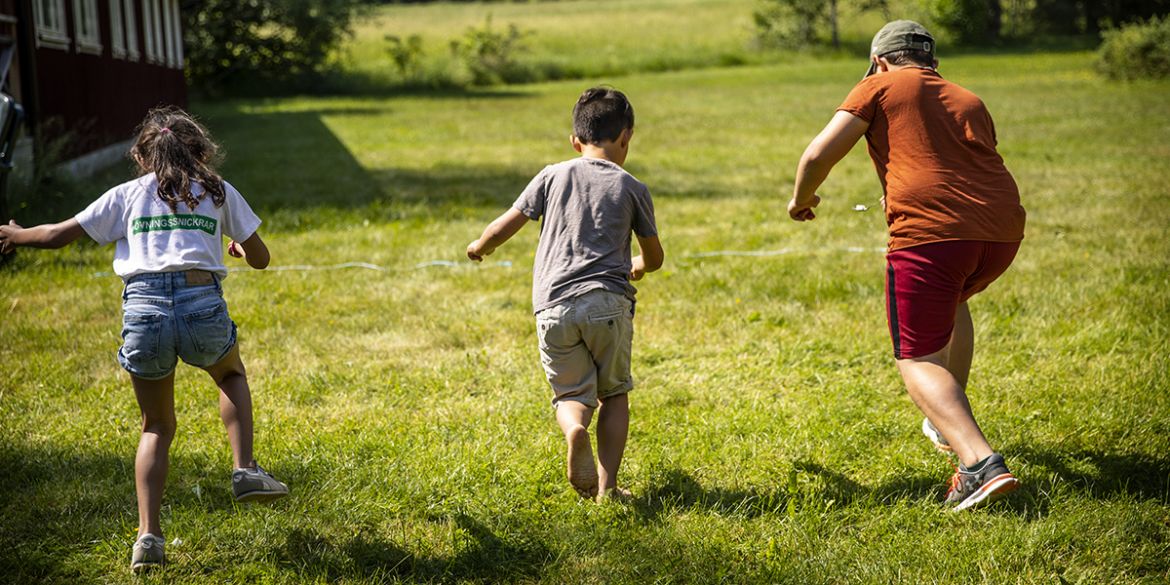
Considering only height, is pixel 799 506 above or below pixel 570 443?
below

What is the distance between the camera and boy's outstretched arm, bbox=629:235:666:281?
3.70 meters

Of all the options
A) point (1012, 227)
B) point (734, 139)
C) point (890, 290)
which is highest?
point (1012, 227)

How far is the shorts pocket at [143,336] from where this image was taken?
3.21 m

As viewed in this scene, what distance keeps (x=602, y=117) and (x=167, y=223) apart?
1.47 meters

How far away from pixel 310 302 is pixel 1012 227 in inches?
181

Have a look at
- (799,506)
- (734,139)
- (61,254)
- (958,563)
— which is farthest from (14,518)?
(734,139)

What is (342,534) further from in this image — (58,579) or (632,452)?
(632,452)

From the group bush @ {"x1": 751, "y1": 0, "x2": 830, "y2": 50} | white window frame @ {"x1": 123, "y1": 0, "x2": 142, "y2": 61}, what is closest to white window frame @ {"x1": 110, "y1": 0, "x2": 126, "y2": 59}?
white window frame @ {"x1": 123, "y1": 0, "x2": 142, "y2": 61}

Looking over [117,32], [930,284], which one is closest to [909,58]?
[930,284]

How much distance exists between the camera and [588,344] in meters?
3.65

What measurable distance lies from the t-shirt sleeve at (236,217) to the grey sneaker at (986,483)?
97.8 inches

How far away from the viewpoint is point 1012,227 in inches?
144

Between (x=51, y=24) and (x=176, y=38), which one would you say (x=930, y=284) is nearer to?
(x=51, y=24)

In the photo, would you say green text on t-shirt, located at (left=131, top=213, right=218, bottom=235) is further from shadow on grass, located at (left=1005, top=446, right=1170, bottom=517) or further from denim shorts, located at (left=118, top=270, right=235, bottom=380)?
shadow on grass, located at (left=1005, top=446, right=1170, bottom=517)
